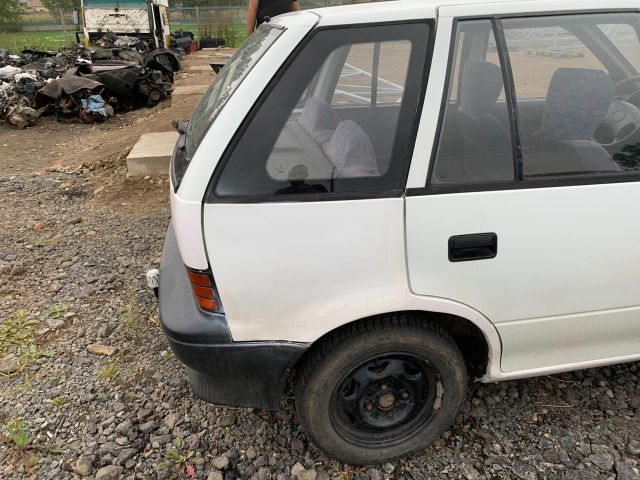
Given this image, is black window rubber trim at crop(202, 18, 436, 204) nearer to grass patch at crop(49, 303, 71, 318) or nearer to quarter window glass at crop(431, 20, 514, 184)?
quarter window glass at crop(431, 20, 514, 184)

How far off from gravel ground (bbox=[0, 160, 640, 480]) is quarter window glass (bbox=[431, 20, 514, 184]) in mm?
1268

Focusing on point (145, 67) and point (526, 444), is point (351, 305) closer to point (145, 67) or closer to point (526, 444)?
point (526, 444)

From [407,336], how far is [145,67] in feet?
33.4

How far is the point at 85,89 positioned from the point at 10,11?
41.0 meters

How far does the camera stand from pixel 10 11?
135ft

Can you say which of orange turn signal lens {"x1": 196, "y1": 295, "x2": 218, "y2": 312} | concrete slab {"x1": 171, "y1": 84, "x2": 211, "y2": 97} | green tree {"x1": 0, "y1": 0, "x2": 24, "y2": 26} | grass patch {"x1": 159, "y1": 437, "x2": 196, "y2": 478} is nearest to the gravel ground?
grass patch {"x1": 159, "y1": 437, "x2": 196, "y2": 478}

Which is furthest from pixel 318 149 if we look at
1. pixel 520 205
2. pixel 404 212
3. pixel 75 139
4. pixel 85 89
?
pixel 85 89

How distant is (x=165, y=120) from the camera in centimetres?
770

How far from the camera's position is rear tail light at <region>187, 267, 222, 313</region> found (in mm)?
1872

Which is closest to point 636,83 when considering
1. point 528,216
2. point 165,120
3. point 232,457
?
point 528,216

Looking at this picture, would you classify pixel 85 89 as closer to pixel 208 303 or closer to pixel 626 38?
pixel 208 303

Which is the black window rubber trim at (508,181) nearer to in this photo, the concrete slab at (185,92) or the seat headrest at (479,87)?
the seat headrest at (479,87)

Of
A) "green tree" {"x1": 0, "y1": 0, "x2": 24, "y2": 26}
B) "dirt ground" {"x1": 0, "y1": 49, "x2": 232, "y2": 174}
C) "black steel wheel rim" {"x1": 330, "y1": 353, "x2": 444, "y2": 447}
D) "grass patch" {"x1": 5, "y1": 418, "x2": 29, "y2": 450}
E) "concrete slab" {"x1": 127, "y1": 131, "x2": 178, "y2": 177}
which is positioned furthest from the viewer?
"green tree" {"x1": 0, "y1": 0, "x2": 24, "y2": 26}

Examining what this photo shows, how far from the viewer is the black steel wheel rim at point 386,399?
2.12 m
